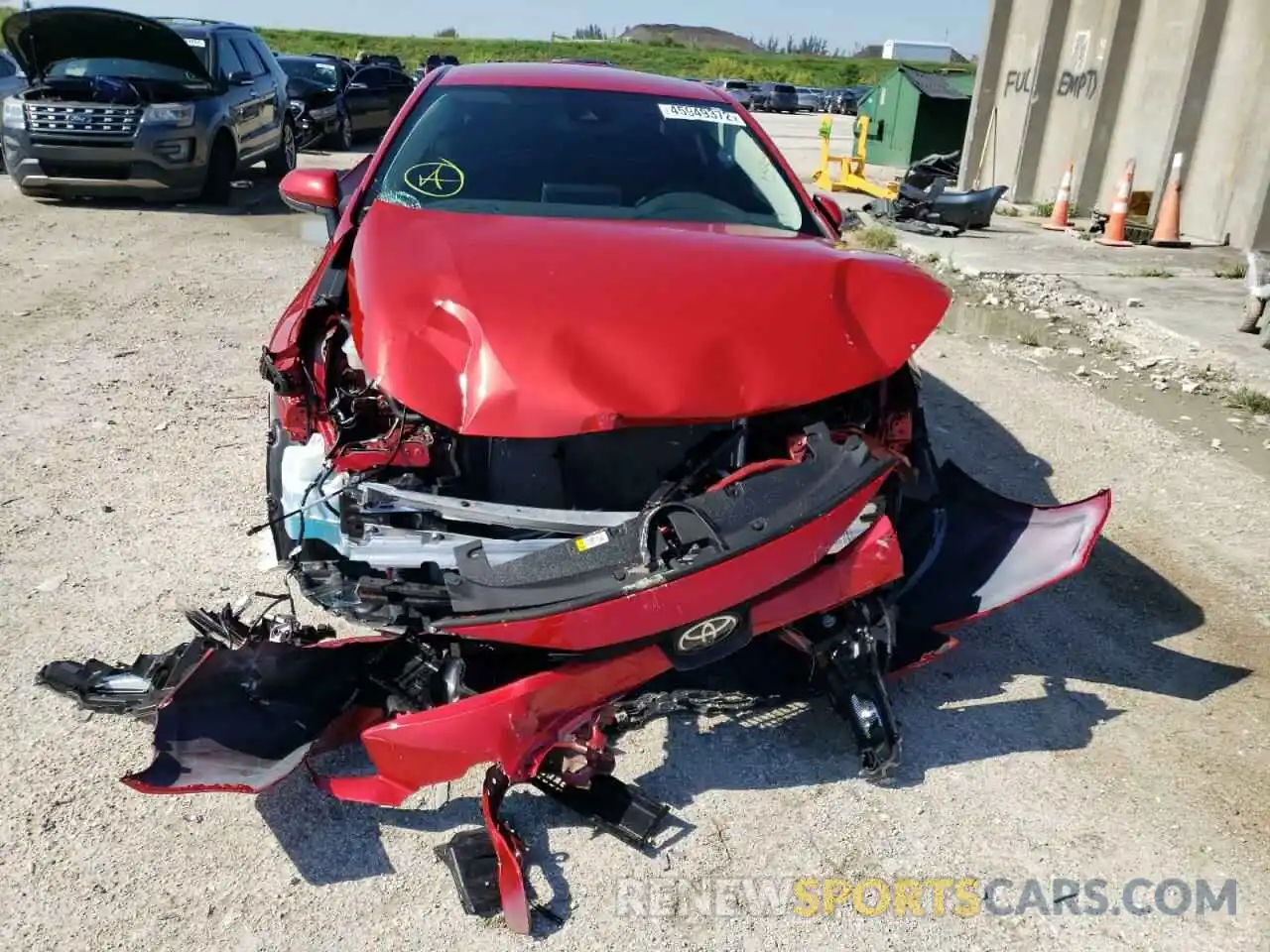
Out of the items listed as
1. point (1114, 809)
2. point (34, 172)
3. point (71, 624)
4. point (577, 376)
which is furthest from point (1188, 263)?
point (34, 172)

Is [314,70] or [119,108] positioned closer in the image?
[119,108]

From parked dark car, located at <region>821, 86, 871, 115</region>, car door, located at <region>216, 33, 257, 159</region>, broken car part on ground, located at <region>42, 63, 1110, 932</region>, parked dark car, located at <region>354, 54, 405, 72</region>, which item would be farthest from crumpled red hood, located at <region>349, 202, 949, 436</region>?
parked dark car, located at <region>821, 86, 871, 115</region>

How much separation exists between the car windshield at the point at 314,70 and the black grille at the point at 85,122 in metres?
7.18

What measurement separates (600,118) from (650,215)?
722mm

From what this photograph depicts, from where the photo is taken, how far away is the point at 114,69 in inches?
416

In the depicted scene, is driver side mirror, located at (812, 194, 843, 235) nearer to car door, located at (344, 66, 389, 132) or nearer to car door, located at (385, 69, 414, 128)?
car door, located at (344, 66, 389, 132)

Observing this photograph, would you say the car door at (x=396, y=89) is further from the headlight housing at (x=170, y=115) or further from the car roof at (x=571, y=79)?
the car roof at (x=571, y=79)

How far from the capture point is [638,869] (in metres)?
2.48

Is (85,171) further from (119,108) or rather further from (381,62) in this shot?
(381,62)

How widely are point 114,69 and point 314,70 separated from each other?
22.4 feet

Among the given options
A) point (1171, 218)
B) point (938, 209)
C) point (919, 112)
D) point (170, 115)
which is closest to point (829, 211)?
point (938, 209)

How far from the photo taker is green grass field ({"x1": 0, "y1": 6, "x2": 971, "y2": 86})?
198 feet

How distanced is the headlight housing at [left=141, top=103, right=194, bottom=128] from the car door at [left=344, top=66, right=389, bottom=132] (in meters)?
7.30

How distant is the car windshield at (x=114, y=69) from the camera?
10.5 metres
